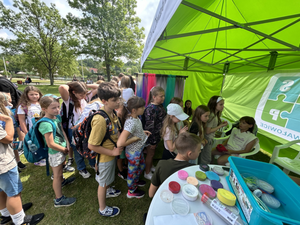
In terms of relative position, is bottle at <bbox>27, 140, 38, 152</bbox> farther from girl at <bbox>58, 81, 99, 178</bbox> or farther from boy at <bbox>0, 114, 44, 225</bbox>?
girl at <bbox>58, 81, 99, 178</bbox>

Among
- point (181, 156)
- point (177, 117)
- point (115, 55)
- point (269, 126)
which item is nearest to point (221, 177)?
point (181, 156)

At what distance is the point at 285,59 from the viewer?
10.5ft

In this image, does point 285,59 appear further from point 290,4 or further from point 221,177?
point 221,177

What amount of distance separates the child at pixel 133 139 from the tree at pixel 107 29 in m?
16.8

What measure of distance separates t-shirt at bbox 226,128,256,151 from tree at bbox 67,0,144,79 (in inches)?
656

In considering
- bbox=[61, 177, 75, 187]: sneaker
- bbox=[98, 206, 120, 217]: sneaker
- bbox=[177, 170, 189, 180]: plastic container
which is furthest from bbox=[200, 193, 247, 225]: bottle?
bbox=[61, 177, 75, 187]: sneaker

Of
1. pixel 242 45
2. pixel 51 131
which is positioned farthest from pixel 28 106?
pixel 242 45

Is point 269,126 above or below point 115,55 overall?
below

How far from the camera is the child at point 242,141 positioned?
8.11 feet

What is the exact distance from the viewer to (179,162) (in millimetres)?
1345

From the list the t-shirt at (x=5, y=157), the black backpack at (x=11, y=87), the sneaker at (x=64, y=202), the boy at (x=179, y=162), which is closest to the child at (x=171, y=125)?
the boy at (x=179, y=162)

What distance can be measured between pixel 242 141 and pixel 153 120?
6.79 ft

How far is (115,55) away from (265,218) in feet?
61.2

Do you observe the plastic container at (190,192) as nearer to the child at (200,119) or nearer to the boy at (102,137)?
the boy at (102,137)
